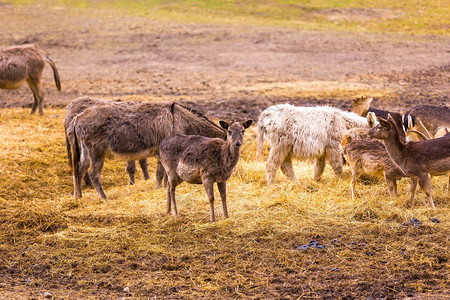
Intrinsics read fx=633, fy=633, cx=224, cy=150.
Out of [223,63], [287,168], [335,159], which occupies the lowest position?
[223,63]

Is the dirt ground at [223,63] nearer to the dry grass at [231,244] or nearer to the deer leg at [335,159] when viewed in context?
the deer leg at [335,159]

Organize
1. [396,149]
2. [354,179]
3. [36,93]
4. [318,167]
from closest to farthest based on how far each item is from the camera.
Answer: [396,149], [354,179], [318,167], [36,93]

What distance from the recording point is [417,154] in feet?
27.3

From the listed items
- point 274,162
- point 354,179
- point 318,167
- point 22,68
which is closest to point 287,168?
point 274,162

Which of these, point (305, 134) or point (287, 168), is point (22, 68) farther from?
point (305, 134)

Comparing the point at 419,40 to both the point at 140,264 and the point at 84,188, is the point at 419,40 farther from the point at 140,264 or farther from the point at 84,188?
the point at 140,264

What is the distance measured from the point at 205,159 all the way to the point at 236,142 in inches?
23.4

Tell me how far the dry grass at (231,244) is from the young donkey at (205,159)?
1.68ft

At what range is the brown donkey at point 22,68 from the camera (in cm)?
1545

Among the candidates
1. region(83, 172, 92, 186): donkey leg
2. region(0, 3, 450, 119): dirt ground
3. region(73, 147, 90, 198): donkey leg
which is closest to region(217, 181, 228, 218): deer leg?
region(73, 147, 90, 198): donkey leg

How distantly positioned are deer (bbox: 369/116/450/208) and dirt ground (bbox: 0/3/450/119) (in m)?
7.19

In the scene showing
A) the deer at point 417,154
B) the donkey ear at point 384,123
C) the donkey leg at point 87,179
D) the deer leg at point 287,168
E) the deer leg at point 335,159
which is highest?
the donkey ear at point 384,123

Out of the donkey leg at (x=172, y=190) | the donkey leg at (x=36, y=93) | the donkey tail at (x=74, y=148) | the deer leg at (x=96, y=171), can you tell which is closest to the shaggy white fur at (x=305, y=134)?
the donkey leg at (x=172, y=190)

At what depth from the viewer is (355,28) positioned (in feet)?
91.7
